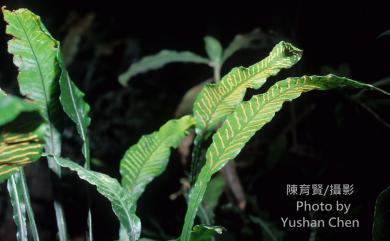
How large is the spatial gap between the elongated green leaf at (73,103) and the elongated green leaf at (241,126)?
0.95 ft

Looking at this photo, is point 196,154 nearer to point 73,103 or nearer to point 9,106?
point 73,103

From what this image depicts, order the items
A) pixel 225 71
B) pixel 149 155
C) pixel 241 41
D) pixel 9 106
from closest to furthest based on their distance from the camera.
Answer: pixel 9 106 → pixel 149 155 → pixel 241 41 → pixel 225 71

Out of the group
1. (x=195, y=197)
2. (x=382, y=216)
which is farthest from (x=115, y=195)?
(x=382, y=216)

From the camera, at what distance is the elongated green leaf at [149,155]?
2.98 feet

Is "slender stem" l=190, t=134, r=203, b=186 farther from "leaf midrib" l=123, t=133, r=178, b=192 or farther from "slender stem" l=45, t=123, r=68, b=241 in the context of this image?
"slender stem" l=45, t=123, r=68, b=241

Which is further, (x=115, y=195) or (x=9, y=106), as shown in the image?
(x=115, y=195)

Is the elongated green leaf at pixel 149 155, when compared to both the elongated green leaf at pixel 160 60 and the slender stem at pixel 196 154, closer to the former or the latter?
the slender stem at pixel 196 154

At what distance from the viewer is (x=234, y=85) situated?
2.49ft

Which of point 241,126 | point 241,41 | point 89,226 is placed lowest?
point 89,226

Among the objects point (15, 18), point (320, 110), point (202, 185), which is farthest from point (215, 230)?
point (320, 110)

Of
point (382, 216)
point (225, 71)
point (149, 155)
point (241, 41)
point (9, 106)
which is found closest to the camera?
point (9, 106)

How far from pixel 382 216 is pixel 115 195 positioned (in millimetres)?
524

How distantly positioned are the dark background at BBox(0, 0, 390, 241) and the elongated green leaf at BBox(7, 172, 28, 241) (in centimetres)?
60

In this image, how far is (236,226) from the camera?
1.53 metres
